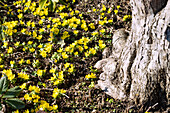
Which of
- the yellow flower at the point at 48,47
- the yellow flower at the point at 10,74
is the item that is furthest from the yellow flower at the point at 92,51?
the yellow flower at the point at 10,74

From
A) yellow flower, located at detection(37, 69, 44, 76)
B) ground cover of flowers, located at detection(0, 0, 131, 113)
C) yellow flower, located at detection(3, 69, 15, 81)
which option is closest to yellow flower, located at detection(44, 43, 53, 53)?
ground cover of flowers, located at detection(0, 0, 131, 113)

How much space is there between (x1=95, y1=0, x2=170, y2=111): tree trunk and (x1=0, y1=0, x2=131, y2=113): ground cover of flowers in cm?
26

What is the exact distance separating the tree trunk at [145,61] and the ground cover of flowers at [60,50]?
10.3 inches

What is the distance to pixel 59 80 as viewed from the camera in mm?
3016

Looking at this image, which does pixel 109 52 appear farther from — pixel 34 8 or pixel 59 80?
pixel 34 8

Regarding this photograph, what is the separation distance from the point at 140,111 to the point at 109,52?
107 centimetres

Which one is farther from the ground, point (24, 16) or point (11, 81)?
point (24, 16)

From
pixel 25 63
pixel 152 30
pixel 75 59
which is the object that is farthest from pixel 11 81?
pixel 152 30

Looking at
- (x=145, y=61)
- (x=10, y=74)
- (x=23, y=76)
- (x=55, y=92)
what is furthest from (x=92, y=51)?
(x=10, y=74)

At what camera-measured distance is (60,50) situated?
336 cm

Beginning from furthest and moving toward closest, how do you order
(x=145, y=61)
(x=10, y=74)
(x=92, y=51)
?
(x=92, y=51), (x=10, y=74), (x=145, y=61)

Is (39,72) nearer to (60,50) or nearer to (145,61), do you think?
(60,50)

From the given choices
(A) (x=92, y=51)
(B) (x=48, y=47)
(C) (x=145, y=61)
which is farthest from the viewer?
(B) (x=48, y=47)

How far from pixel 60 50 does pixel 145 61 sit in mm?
1449
